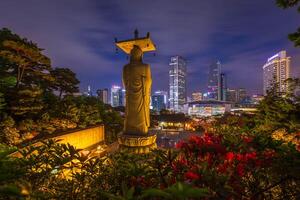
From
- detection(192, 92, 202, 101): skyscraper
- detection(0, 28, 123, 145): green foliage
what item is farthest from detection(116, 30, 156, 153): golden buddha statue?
detection(192, 92, 202, 101): skyscraper

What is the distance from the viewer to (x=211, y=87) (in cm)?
14500

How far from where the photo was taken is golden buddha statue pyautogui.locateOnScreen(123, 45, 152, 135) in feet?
28.3

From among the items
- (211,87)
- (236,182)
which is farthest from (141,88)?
(211,87)

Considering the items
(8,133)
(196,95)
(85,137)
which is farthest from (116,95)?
(8,133)

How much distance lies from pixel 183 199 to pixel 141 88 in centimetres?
778

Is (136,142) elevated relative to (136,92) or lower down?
lower down

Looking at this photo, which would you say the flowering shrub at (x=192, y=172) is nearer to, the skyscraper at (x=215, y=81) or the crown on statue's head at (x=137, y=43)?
the crown on statue's head at (x=137, y=43)

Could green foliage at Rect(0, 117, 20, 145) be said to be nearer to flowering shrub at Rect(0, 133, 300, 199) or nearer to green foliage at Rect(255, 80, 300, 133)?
flowering shrub at Rect(0, 133, 300, 199)

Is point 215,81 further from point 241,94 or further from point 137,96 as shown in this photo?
point 137,96

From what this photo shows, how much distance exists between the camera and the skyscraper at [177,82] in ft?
407

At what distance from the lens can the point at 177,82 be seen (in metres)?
129

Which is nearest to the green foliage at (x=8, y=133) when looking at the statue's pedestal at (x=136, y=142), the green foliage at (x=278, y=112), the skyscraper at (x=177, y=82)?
the statue's pedestal at (x=136, y=142)

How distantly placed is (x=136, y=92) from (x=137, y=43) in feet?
6.69

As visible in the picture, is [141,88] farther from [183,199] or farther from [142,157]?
[183,199]
